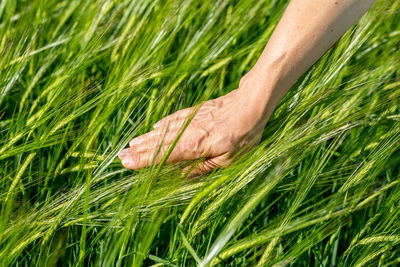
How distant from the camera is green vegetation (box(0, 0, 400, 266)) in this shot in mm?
985

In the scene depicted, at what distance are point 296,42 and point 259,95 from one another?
0.14 metres

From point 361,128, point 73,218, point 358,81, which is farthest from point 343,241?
point 73,218

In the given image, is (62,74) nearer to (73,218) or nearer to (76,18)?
(76,18)

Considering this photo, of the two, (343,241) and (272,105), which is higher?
(272,105)

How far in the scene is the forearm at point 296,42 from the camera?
1.04m

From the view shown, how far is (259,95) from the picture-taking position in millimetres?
1092

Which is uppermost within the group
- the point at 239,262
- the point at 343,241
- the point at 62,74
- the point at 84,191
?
the point at 62,74

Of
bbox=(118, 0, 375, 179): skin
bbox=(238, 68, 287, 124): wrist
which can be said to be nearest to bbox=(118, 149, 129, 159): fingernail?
bbox=(118, 0, 375, 179): skin

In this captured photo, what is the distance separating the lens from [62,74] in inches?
52.4

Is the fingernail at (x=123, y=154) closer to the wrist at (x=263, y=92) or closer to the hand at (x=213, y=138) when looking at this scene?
the hand at (x=213, y=138)

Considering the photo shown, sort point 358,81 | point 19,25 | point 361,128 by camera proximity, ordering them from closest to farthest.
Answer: point 358,81
point 361,128
point 19,25

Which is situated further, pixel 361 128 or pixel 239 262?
pixel 361 128

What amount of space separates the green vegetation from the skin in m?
0.05

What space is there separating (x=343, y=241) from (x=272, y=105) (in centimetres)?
42
